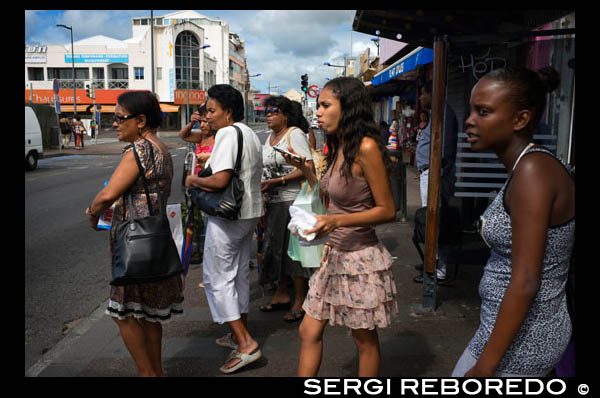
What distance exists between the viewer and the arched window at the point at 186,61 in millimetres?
57000

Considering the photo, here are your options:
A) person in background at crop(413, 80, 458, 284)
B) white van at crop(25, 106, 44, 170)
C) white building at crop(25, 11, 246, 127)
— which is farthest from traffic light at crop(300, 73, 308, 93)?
white building at crop(25, 11, 246, 127)

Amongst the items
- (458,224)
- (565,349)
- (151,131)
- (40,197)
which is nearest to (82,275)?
(151,131)

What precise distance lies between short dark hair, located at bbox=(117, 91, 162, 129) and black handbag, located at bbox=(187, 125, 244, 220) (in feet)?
1.76

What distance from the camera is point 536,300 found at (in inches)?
62.8

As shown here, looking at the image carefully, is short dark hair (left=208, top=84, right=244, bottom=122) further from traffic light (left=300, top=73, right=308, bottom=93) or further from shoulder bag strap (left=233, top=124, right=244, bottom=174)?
traffic light (left=300, top=73, right=308, bottom=93)

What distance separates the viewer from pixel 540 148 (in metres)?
1.54

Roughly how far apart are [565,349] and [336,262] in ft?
3.56

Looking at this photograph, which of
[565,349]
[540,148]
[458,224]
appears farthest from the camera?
[458,224]

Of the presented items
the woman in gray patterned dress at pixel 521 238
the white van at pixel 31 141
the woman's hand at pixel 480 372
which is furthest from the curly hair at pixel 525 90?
the white van at pixel 31 141

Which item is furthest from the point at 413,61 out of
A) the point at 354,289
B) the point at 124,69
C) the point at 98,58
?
the point at 98,58

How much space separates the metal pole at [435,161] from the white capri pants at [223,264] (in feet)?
5.13

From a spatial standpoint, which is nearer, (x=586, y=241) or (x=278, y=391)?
(x=586, y=241)

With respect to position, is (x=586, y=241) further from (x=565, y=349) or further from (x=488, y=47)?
(x=488, y=47)

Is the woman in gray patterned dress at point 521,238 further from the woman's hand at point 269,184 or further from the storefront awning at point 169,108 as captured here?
the storefront awning at point 169,108
